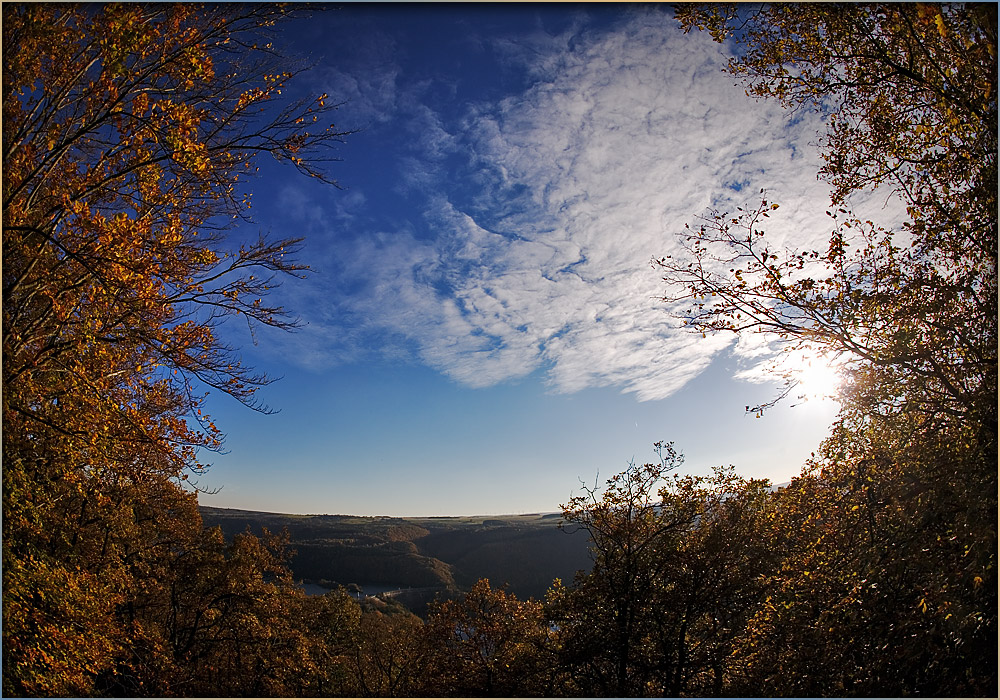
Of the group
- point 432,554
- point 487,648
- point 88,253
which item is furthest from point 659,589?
point 432,554

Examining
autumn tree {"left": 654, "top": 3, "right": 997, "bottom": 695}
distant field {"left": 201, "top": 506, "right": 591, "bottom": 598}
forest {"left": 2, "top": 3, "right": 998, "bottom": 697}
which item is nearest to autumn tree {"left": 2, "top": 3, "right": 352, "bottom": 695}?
forest {"left": 2, "top": 3, "right": 998, "bottom": 697}

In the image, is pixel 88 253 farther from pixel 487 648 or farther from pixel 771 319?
pixel 487 648

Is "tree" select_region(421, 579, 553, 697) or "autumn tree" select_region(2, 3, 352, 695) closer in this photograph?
"autumn tree" select_region(2, 3, 352, 695)

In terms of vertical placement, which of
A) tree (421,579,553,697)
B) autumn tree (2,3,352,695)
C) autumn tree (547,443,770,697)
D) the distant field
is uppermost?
autumn tree (2,3,352,695)

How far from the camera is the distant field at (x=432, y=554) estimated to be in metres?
37.2

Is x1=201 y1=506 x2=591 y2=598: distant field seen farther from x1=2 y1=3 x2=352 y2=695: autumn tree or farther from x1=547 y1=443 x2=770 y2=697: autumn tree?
x1=2 y1=3 x2=352 y2=695: autumn tree

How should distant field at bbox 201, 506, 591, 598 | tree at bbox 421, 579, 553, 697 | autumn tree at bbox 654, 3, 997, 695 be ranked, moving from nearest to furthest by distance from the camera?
1. autumn tree at bbox 654, 3, 997, 695
2. tree at bbox 421, 579, 553, 697
3. distant field at bbox 201, 506, 591, 598

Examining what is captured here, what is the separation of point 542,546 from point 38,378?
3757 centimetres

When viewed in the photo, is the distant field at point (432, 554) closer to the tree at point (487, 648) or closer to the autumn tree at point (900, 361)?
the tree at point (487, 648)

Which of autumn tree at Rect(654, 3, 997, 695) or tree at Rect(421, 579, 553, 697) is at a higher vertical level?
autumn tree at Rect(654, 3, 997, 695)

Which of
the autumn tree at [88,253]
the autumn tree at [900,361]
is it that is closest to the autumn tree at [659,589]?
the autumn tree at [900,361]

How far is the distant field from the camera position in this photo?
37250 mm

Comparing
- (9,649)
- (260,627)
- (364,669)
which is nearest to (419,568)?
(364,669)

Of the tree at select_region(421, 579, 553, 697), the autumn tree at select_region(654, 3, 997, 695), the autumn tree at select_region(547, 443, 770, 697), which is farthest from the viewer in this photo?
the tree at select_region(421, 579, 553, 697)
